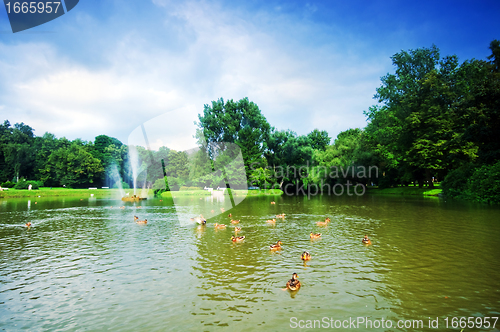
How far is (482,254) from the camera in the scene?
12062mm

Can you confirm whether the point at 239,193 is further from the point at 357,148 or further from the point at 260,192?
the point at 357,148

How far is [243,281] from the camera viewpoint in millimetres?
9461

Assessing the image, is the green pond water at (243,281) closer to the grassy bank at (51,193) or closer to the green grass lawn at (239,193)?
the green grass lawn at (239,193)

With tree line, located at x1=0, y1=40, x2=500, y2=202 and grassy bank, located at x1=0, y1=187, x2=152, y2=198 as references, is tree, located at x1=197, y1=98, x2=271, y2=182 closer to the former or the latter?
tree line, located at x1=0, y1=40, x2=500, y2=202

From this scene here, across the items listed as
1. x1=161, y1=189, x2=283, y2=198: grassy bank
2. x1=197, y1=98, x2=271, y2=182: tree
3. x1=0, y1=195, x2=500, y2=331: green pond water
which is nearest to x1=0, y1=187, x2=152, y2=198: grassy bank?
x1=161, y1=189, x2=283, y2=198: grassy bank

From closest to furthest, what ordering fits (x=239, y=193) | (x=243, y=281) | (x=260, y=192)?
1. (x=243, y=281)
2. (x=239, y=193)
3. (x=260, y=192)

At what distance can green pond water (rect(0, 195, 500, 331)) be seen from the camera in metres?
7.04

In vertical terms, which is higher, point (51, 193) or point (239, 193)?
point (51, 193)

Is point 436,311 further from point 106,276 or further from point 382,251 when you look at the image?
point 106,276

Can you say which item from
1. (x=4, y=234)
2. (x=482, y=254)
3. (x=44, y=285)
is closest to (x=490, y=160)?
(x=482, y=254)

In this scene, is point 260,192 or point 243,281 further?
point 260,192

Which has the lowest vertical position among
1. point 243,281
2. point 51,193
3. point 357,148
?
point 243,281

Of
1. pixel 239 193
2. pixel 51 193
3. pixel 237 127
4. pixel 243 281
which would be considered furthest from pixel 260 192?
pixel 243 281

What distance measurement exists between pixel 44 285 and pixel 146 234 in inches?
338
